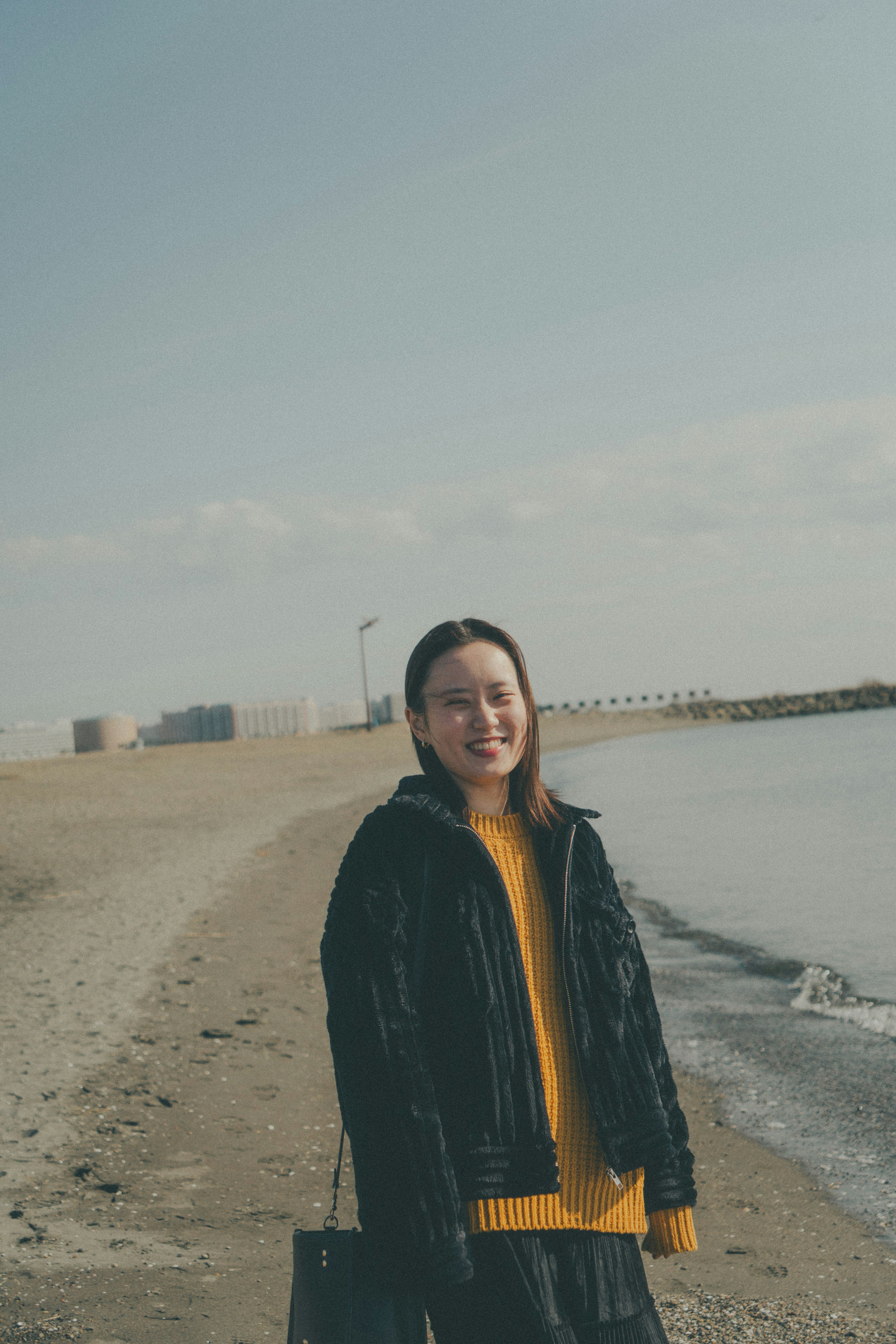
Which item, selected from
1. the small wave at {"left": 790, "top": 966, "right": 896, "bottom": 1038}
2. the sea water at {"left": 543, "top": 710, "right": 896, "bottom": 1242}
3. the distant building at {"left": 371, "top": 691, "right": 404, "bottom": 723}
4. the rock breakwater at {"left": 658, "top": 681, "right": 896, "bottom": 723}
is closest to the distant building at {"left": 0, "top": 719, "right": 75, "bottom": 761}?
the distant building at {"left": 371, "top": 691, "right": 404, "bottom": 723}

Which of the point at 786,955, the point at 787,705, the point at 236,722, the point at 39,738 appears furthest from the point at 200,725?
the point at 786,955

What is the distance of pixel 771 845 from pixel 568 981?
1746 cm

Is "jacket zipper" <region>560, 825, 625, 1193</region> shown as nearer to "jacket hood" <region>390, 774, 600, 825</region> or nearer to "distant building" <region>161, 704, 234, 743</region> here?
"jacket hood" <region>390, 774, 600, 825</region>

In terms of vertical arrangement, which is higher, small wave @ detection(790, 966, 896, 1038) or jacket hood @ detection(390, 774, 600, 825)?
jacket hood @ detection(390, 774, 600, 825)

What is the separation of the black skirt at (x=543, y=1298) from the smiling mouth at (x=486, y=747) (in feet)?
2.96

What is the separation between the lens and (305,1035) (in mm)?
7234

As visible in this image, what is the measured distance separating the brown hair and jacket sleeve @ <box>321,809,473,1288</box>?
34 cm

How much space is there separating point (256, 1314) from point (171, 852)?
13.9 metres

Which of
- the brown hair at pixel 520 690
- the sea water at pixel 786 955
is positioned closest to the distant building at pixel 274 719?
the sea water at pixel 786 955

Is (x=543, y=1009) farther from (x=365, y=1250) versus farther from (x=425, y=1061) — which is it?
(x=365, y=1250)

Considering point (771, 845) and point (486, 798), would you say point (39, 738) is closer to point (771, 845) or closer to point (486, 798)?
point (771, 845)

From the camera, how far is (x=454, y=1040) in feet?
6.61

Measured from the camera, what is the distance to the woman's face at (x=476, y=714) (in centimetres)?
227

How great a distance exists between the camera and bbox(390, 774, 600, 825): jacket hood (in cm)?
212
